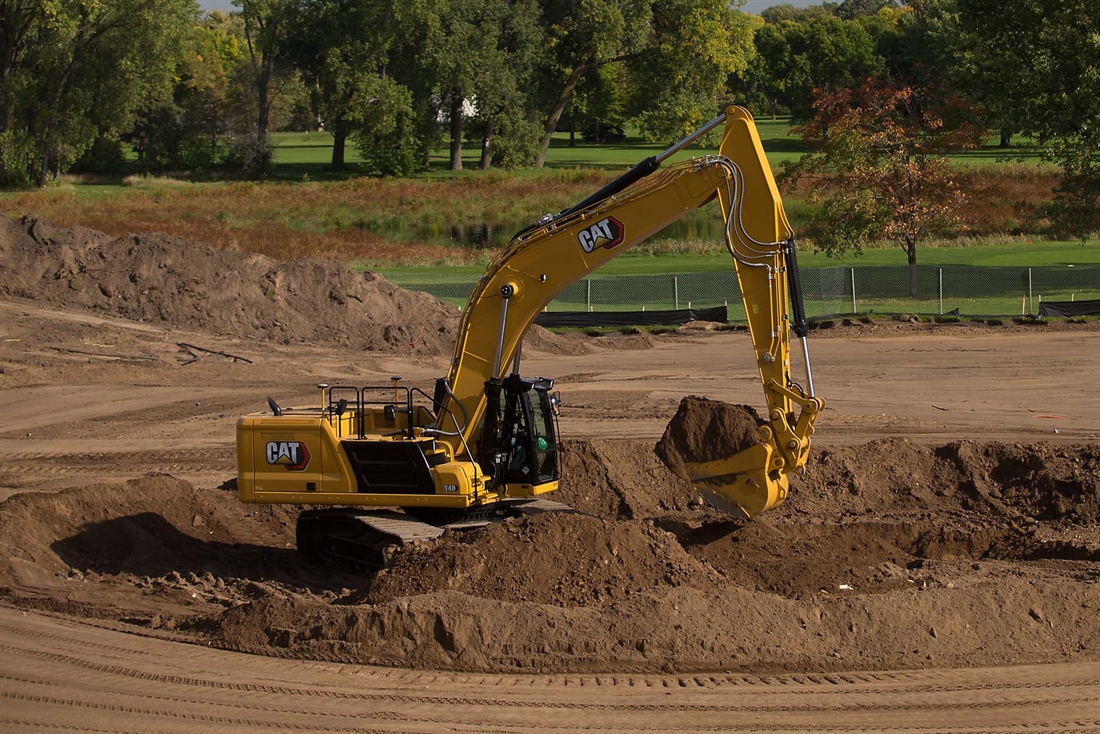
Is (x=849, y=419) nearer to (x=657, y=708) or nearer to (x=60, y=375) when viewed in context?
(x=657, y=708)

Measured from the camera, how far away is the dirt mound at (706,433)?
15.9 metres

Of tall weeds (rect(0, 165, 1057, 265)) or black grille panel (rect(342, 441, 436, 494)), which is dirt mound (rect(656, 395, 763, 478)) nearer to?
black grille panel (rect(342, 441, 436, 494))

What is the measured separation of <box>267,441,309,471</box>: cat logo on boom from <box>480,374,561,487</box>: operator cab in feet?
6.01

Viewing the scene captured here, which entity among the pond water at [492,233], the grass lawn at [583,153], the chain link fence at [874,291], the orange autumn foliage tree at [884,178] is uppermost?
the grass lawn at [583,153]

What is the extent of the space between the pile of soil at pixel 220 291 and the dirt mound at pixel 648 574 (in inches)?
532

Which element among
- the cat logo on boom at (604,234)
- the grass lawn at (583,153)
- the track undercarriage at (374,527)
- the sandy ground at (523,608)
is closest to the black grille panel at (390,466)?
the track undercarriage at (374,527)

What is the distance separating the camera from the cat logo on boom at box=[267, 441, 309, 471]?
1253 centimetres

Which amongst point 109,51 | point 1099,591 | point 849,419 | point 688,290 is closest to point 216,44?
point 109,51

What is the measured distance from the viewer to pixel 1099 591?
34.9 feet

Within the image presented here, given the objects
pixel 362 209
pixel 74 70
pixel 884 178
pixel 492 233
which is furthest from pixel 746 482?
pixel 74 70

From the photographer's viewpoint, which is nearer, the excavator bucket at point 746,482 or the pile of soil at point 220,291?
the excavator bucket at point 746,482

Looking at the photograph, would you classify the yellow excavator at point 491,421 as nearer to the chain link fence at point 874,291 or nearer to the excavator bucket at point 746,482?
the excavator bucket at point 746,482

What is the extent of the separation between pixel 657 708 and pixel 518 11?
6674 cm

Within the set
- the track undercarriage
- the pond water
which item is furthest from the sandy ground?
the pond water
